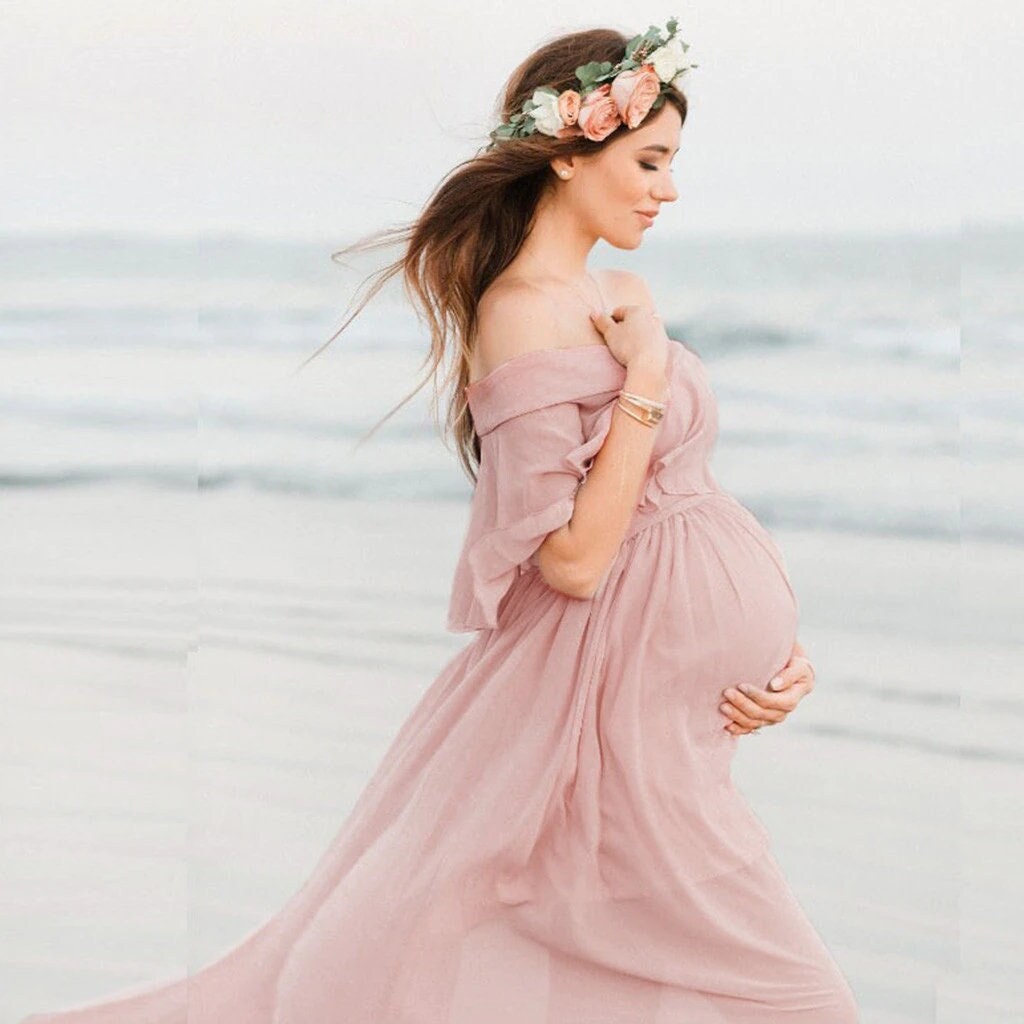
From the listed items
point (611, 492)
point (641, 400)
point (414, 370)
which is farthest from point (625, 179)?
point (414, 370)

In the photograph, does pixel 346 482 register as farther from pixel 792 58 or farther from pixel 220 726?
pixel 792 58

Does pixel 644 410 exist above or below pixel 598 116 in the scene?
below

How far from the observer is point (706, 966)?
2479 mm

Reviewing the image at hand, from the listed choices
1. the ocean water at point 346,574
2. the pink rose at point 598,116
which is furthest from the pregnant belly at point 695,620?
the ocean water at point 346,574

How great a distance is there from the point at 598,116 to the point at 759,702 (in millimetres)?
770

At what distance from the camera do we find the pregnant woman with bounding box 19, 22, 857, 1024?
2.43 metres

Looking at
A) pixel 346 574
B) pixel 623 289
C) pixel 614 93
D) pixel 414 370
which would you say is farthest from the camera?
pixel 346 574

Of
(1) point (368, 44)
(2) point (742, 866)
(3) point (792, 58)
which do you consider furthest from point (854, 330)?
(2) point (742, 866)

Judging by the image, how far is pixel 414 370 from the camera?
4.19 meters

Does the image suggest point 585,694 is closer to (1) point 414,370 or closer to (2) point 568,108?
(2) point 568,108

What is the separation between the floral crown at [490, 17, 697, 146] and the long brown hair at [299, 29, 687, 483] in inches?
1.1

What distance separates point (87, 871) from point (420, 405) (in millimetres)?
1213

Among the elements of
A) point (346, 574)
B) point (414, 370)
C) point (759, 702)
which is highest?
point (414, 370)

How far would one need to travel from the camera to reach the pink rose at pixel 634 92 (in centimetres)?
247
